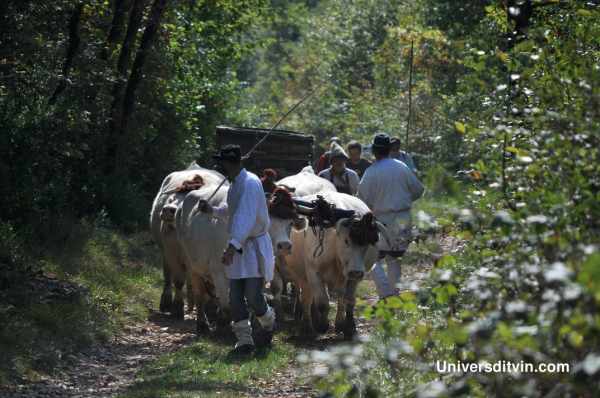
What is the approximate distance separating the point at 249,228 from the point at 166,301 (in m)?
4.23

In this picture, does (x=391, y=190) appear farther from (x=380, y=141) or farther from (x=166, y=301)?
(x=166, y=301)

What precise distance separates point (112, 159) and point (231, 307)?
31.2ft

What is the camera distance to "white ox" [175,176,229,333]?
11.5 meters

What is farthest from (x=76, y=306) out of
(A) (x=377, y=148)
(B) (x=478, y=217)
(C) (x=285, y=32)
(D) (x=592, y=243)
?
(C) (x=285, y=32)

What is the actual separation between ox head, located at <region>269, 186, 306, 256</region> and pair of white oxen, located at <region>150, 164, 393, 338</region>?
0.5 inches

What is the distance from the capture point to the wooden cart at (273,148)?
58.6ft

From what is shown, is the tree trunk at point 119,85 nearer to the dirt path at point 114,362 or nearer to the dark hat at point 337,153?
the dark hat at point 337,153

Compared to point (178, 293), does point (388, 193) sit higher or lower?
higher

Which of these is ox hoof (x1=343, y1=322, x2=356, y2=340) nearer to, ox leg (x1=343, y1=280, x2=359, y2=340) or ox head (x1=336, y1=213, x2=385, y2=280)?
ox leg (x1=343, y1=280, x2=359, y2=340)

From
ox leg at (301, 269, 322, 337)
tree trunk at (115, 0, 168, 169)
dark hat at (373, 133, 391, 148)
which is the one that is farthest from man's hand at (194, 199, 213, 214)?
tree trunk at (115, 0, 168, 169)

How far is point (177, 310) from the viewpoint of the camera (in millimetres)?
13859

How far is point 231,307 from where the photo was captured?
10.7m

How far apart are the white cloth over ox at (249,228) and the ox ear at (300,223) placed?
1159 mm

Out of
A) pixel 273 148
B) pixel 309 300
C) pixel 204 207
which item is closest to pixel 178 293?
pixel 309 300
